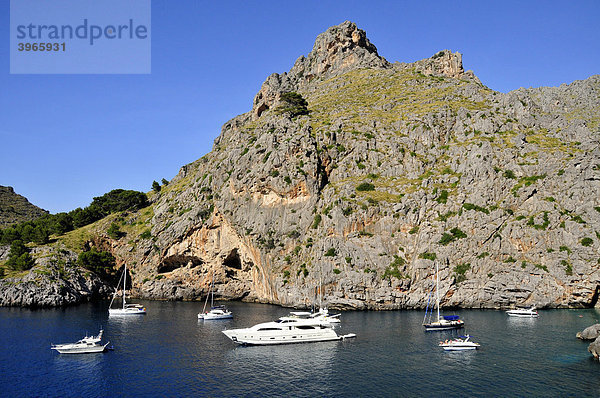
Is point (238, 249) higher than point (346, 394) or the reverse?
higher

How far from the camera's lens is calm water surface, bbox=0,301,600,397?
1737 inches

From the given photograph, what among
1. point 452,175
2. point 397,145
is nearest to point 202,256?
point 397,145

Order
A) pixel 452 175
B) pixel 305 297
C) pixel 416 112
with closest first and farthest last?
1. pixel 305 297
2. pixel 452 175
3. pixel 416 112

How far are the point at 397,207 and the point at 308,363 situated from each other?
213ft

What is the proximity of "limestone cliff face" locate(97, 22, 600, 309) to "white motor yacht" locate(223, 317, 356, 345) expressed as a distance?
32.3m

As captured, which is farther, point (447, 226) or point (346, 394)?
point (447, 226)

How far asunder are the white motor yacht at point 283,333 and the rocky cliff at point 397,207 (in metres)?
31.8

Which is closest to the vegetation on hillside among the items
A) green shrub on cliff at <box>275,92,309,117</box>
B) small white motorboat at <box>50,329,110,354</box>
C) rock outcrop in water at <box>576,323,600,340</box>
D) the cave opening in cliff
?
the cave opening in cliff

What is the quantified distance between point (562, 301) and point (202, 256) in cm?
10402

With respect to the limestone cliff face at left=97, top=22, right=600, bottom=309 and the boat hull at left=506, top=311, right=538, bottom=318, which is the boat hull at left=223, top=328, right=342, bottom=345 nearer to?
the limestone cliff face at left=97, top=22, right=600, bottom=309

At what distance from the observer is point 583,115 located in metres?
127

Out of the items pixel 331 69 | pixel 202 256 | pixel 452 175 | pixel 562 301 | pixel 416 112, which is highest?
pixel 331 69

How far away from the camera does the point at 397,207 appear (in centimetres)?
11062

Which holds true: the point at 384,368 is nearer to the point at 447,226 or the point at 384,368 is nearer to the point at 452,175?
the point at 447,226
